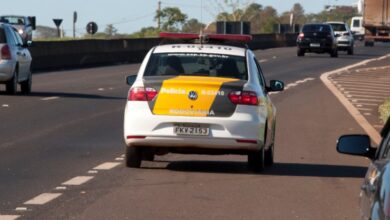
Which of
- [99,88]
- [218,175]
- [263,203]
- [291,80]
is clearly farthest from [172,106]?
[291,80]

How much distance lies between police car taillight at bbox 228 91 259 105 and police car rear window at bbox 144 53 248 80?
478 mm

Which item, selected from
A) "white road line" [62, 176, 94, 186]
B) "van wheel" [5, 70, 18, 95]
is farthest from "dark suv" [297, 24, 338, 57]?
"white road line" [62, 176, 94, 186]

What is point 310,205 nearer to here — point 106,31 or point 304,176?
point 304,176

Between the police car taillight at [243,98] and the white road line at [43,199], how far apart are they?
2.76 m

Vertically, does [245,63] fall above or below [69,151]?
above

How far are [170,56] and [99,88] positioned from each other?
18.4 meters

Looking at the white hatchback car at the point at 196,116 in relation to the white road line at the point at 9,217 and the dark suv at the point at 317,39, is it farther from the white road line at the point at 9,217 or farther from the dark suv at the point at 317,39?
the dark suv at the point at 317,39

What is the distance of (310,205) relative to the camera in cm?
1145

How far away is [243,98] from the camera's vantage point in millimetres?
13828

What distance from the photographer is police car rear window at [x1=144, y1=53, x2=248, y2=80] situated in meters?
14.4

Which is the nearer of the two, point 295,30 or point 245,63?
point 245,63

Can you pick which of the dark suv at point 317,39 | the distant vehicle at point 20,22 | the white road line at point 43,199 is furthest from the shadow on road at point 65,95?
the dark suv at point 317,39

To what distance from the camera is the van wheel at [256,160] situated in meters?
14.0

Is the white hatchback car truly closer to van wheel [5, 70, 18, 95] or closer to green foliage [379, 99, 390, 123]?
green foliage [379, 99, 390, 123]
